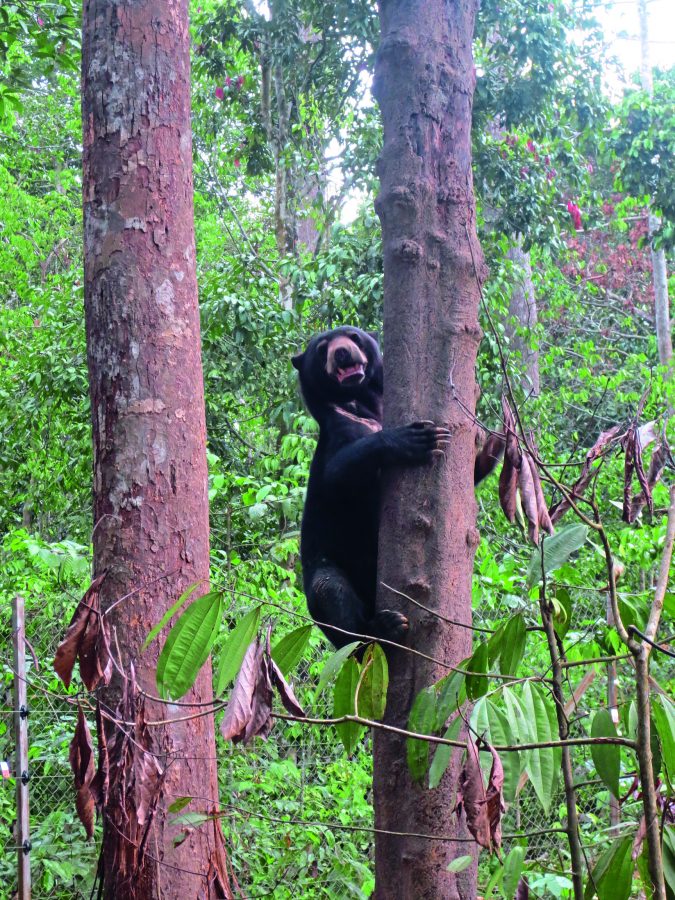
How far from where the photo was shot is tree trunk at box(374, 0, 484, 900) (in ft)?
5.48

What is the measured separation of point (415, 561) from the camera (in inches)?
71.7

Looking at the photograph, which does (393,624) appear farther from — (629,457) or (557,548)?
(629,457)

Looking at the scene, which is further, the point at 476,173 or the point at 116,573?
the point at 476,173

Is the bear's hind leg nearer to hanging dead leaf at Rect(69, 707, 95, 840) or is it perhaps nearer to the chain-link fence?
the chain-link fence

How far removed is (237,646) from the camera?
50.2 inches

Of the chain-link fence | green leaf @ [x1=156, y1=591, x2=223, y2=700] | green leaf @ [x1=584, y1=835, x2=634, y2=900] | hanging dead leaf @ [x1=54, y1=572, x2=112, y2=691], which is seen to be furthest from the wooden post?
green leaf @ [x1=584, y1=835, x2=634, y2=900]

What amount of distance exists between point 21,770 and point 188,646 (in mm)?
2776

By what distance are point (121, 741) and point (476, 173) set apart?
610 centimetres

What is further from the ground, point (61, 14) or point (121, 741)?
point (61, 14)

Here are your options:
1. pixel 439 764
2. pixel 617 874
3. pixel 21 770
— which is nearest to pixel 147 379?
pixel 439 764

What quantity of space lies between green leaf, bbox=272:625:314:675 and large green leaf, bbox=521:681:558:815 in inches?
13.1

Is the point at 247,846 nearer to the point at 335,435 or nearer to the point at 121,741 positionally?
the point at 335,435

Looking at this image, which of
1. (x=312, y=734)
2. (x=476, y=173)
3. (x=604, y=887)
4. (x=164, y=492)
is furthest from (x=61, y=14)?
(x=604, y=887)

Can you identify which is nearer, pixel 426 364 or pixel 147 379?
pixel 426 364
